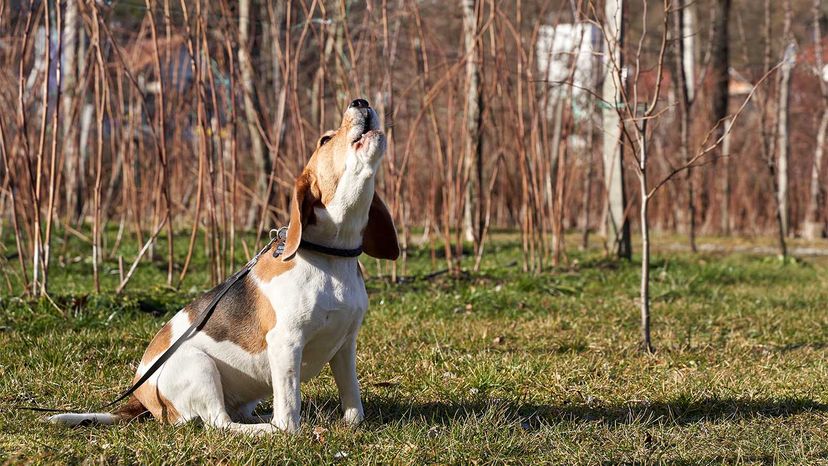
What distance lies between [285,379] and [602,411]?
1.25m

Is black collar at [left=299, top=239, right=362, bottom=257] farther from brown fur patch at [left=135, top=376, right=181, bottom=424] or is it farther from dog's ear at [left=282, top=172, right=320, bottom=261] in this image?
brown fur patch at [left=135, top=376, right=181, bottom=424]

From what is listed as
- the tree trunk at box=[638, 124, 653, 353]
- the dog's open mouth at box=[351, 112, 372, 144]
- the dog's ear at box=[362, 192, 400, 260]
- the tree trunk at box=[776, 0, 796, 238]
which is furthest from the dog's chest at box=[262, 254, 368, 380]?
the tree trunk at box=[776, 0, 796, 238]

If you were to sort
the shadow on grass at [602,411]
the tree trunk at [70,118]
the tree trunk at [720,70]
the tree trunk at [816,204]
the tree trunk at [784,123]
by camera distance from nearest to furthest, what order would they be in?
the shadow on grass at [602,411]
the tree trunk at [70,118]
the tree trunk at [784,123]
the tree trunk at [816,204]
the tree trunk at [720,70]

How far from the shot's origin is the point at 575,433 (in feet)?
9.42

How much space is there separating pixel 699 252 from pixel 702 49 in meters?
9.82

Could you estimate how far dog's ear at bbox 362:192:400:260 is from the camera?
3.00m

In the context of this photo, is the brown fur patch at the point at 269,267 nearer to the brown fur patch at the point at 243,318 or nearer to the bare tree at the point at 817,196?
the brown fur patch at the point at 243,318

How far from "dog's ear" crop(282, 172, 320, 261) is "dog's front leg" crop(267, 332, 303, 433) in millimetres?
273

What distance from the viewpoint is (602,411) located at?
329 centimetres

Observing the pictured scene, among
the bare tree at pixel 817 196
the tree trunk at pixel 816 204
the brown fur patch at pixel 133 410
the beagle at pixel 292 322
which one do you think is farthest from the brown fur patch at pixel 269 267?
the tree trunk at pixel 816 204

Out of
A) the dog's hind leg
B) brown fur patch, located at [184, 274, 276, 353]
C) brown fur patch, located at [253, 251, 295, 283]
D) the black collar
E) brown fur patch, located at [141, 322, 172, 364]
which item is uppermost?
the black collar

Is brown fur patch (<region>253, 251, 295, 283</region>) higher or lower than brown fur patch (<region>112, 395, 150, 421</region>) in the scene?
higher

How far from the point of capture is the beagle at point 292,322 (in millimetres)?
2674

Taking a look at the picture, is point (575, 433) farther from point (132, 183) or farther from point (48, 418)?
point (132, 183)
